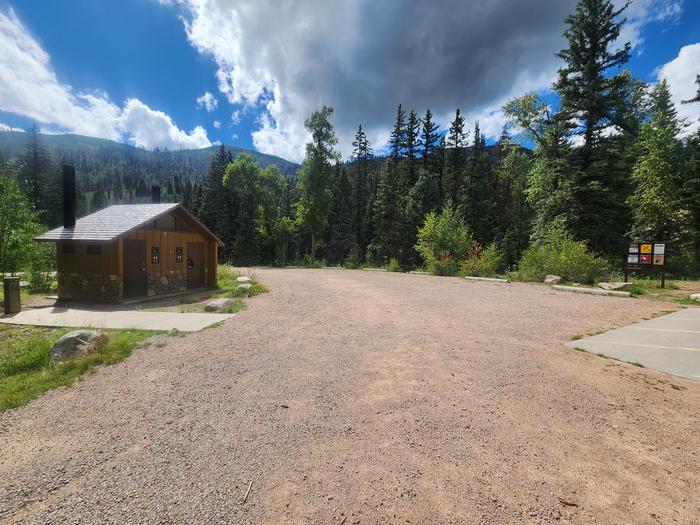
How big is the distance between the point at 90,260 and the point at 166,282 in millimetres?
2558

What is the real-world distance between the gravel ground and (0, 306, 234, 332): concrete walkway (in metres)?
1.64

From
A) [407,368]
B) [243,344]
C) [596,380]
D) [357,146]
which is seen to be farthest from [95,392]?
[357,146]

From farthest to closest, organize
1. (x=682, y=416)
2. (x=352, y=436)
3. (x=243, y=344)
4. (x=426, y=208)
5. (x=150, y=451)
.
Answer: (x=426, y=208) → (x=243, y=344) → (x=682, y=416) → (x=352, y=436) → (x=150, y=451)

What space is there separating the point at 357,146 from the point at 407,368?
50314mm

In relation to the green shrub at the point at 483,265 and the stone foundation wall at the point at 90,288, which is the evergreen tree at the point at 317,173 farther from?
the stone foundation wall at the point at 90,288

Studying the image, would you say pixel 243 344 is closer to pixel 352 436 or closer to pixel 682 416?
pixel 352 436

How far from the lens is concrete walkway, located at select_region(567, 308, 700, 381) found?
5.09 metres

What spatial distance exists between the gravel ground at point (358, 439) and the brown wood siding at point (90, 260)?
6471 millimetres

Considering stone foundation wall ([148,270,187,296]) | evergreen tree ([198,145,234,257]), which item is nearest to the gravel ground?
stone foundation wall ([148,270,187,296])

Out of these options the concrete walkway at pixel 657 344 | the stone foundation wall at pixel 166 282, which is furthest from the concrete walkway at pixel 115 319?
the concrete walkway at pixel 657 344

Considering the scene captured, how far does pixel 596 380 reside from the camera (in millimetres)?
4496

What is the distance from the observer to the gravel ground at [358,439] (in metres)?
2.31

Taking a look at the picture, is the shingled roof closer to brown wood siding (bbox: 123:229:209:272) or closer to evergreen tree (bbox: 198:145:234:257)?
brown wood siding (bbox: 123:229:209:272)

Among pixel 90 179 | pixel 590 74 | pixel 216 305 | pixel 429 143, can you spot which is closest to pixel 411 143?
pixel 429 143
